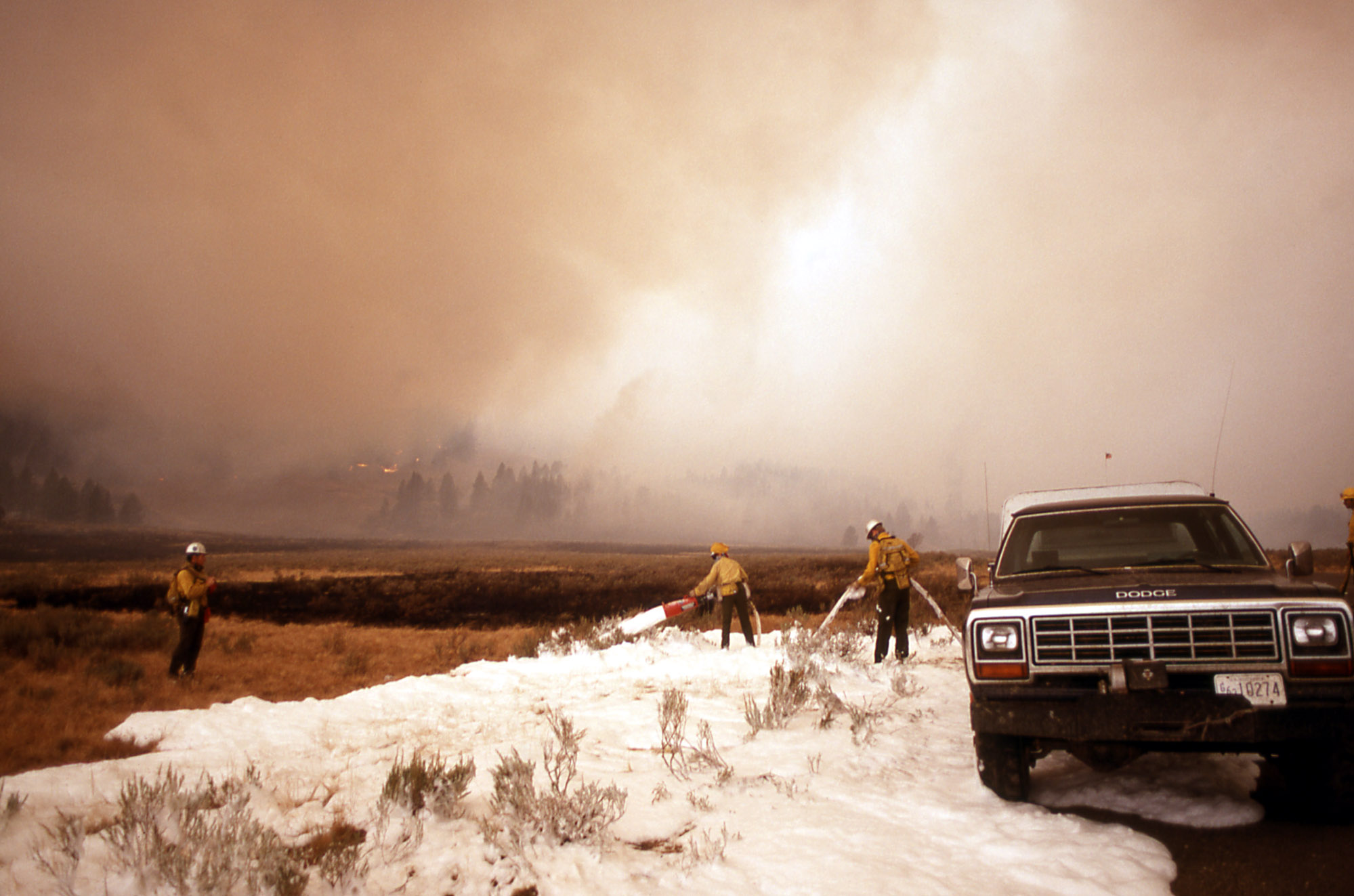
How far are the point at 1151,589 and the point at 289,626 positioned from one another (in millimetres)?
23438

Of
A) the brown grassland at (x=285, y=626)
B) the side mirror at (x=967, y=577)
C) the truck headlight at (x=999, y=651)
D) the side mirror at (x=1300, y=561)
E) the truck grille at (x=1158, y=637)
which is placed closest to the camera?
the truck grille at (x=1158, y=637)

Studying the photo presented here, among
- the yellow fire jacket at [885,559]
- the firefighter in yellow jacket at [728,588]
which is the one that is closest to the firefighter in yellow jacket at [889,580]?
the yellow fire jacket at [885,559]

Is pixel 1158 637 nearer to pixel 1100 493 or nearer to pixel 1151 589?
pixel 1151 589

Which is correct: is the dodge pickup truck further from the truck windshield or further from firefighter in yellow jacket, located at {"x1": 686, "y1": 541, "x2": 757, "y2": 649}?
firefighter in yellow jacket, located at {"x1": 686, "y1": 541, "x2": 757, "y2": 649}

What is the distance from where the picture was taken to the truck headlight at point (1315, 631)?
3.33 meters

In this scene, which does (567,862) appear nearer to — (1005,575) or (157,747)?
(1005,575)


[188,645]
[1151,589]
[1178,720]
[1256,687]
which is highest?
[1151,589]

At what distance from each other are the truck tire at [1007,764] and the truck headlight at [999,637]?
1.72 feet

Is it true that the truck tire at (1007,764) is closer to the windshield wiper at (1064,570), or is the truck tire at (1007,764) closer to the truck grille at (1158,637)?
the truck grille at (1158,637)

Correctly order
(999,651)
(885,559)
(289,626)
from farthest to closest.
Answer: (289,626) < (885,559) < (999,651)

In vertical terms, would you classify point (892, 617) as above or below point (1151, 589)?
below

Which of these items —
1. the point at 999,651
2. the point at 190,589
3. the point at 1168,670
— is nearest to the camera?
the point at 1168,670

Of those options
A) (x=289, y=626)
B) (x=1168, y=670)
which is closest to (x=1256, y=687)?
(x=1168, y=670)

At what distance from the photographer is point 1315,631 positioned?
3.37m
